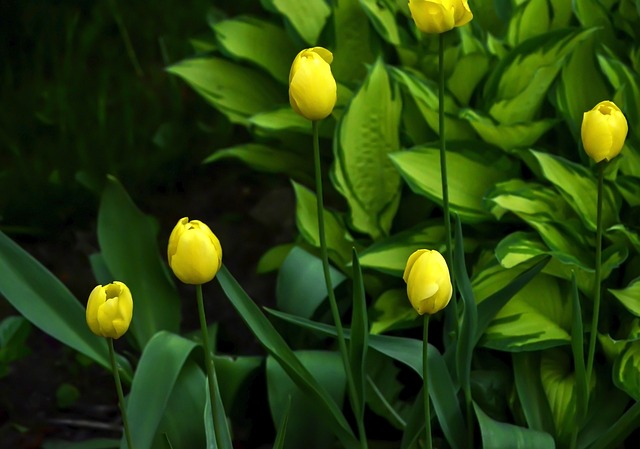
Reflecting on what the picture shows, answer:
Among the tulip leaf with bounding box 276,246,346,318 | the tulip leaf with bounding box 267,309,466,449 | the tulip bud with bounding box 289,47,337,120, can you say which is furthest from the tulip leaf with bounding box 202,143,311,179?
the tulip bud with bounding box 289,47,337,120

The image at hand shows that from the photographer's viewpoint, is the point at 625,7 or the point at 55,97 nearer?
the point at 625,7

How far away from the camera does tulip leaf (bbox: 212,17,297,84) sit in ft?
7.10

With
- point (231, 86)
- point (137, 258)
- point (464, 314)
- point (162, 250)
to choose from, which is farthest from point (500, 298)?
point (162, 250)

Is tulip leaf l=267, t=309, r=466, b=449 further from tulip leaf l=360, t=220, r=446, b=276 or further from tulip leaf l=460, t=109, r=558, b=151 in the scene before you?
tulip leaf l=460, t=109, r=558, b=151

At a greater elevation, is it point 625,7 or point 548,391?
point 625,7

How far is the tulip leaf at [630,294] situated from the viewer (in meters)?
1.60

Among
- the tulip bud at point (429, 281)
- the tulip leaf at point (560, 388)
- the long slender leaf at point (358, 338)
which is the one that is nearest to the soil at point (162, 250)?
the long slender leaf at point (358, 338)

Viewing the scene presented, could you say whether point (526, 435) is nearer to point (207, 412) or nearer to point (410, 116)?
point (207, 412)

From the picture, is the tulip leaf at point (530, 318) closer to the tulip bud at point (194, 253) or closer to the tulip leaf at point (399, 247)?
the tulip leaf at point (399, 247)

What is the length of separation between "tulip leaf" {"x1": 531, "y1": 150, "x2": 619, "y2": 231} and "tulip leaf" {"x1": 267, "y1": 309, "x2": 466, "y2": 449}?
0.35 metres

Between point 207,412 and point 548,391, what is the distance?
543 millimetres

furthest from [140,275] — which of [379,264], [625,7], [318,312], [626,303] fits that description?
[625,7]

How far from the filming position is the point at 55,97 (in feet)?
8.30

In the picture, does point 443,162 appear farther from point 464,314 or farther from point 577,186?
point 577,186
